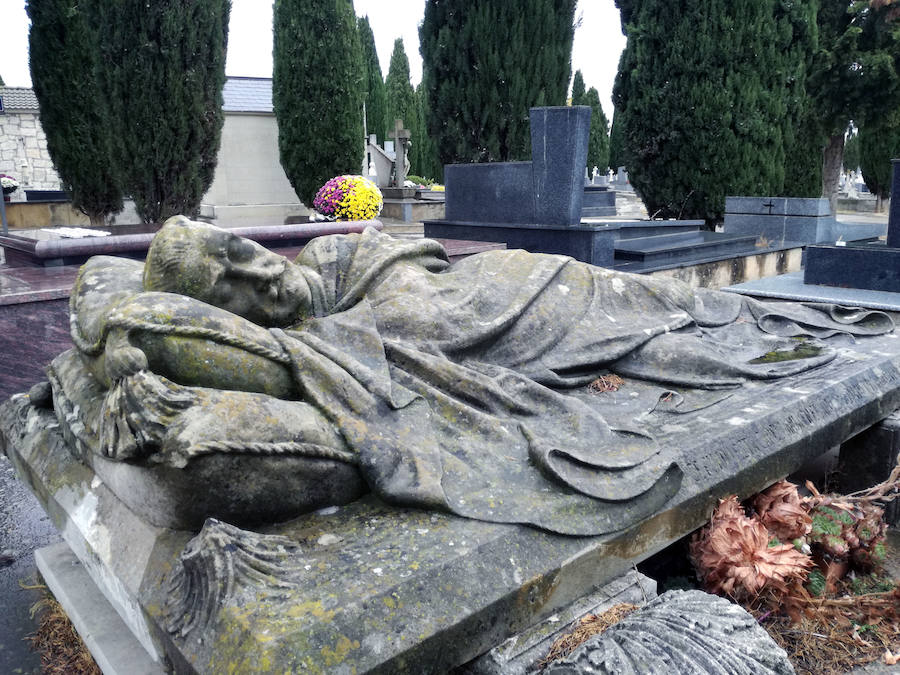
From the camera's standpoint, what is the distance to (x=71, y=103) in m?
9.88

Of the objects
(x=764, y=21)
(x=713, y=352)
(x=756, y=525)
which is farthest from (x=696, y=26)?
(x=756, y=525)

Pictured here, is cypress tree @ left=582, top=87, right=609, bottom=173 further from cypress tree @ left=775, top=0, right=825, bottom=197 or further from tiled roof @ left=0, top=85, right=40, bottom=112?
tiled roof @ left=0, top=85, right=40, bottom=112

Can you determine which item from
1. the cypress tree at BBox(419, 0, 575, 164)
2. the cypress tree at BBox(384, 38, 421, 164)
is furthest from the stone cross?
the cypress tree at BBox(384, 38, 421, 164)

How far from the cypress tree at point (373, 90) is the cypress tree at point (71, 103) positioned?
14.8 meters

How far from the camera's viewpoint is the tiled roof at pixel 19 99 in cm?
1898

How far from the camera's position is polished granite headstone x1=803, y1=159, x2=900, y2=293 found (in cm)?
547

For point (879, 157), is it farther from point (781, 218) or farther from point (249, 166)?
point (249, 166)

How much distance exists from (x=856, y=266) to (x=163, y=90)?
Result: 22.6ft

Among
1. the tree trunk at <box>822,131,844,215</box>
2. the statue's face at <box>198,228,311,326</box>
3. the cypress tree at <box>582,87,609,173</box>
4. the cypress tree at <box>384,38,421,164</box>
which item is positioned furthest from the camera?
the cypress tree at <box>582,87,609,173</box>

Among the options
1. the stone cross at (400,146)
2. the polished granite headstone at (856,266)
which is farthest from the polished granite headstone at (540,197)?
the stone cross at (400,146)

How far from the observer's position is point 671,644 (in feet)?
4.89

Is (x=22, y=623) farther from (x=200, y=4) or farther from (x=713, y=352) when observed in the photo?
(x=200, y=4)

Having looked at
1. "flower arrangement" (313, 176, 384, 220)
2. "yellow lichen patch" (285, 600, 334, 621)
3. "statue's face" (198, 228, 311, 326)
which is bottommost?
"yellow lichen patch" (285, 600, 334, 621)

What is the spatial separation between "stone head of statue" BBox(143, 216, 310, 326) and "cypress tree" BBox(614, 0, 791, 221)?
9.39m
